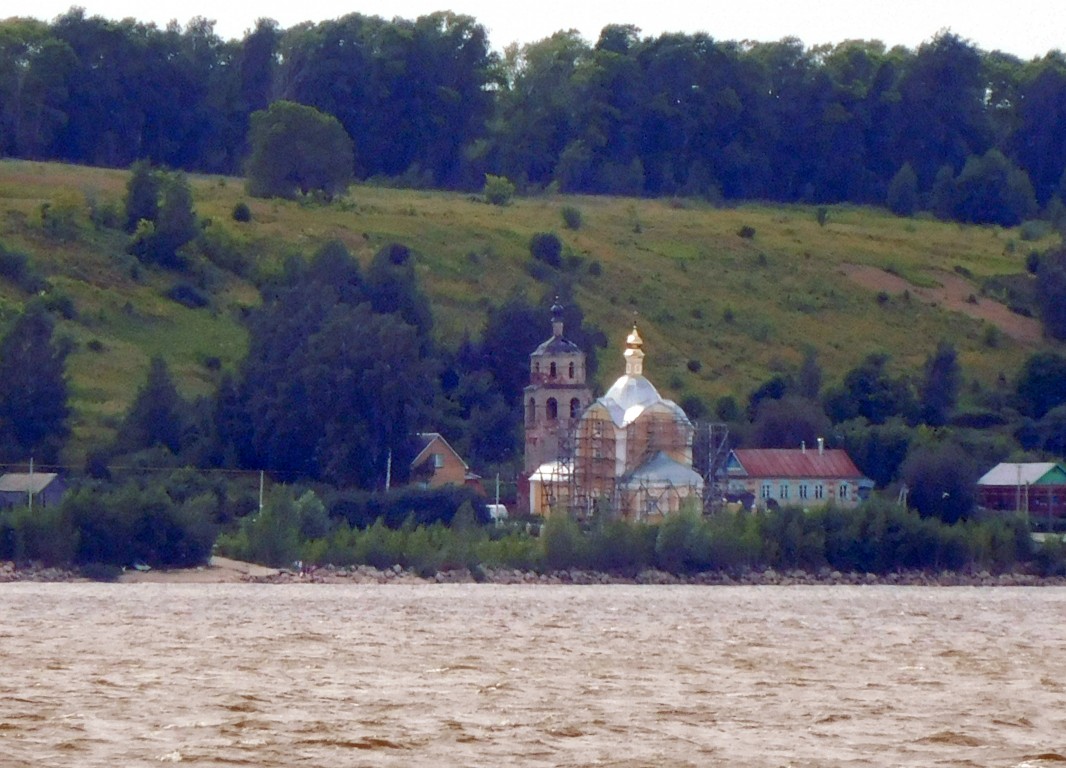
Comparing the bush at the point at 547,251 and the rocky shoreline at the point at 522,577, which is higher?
the bush at the point at 547,251

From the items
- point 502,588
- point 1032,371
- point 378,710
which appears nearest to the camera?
point 378,710

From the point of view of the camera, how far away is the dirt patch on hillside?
10525 cm

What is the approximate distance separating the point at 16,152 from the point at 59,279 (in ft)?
104

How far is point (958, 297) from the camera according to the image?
10800 centimetres

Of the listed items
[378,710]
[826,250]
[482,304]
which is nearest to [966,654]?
[378,710]

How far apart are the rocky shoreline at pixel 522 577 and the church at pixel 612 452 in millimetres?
6487

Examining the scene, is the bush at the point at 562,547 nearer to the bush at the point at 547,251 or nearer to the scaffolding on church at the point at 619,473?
the scaffolding on church at the point at 619,473

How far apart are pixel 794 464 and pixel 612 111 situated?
5489cm

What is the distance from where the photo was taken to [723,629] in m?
38.1

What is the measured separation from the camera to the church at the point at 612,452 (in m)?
70.6

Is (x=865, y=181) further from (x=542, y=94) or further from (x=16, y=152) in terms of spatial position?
(x=16, y=152)

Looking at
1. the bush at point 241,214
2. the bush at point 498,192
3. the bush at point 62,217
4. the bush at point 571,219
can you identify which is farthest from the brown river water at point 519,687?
the bush at point 498,192

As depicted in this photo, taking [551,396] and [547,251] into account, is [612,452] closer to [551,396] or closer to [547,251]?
[551,396]

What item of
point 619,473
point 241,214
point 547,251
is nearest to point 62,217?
point 241,214
